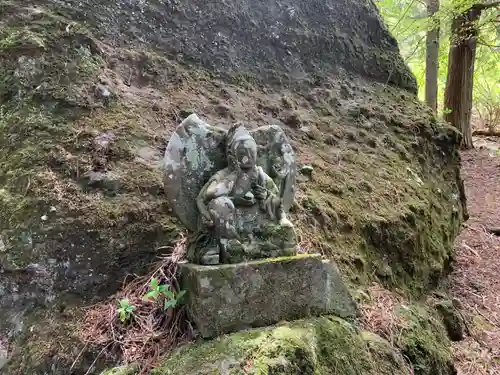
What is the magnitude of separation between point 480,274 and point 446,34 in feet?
21.0

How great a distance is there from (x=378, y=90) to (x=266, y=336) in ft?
17.3

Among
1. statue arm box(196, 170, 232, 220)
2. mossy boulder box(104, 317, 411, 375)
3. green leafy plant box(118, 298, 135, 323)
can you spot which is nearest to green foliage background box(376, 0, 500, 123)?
statue arm box(196, 170, 232, 220)

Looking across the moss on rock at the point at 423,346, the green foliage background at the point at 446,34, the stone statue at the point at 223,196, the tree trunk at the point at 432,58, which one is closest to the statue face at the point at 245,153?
the stone statue at the point at 223,196

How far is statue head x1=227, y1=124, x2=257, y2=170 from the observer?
2756 millimetres

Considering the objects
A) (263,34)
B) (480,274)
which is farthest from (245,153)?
(263,34)

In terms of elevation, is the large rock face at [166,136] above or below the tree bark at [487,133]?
above

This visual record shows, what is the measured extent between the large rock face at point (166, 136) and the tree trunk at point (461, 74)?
308 cm

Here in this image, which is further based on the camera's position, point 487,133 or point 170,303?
point 487,133

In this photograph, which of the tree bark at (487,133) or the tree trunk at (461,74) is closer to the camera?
the tree trunk at (461,74)

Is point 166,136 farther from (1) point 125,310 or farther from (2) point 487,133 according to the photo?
(2) point 487,133

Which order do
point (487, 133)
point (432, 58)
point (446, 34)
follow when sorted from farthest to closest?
1. point (487, 133)
2. point (446, 34)
3. point (432, 58)

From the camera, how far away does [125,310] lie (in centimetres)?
280

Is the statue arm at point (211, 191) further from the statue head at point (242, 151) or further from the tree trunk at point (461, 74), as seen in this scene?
the tree trunk at point (461, 74)

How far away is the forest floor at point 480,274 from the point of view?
388 centimetres
